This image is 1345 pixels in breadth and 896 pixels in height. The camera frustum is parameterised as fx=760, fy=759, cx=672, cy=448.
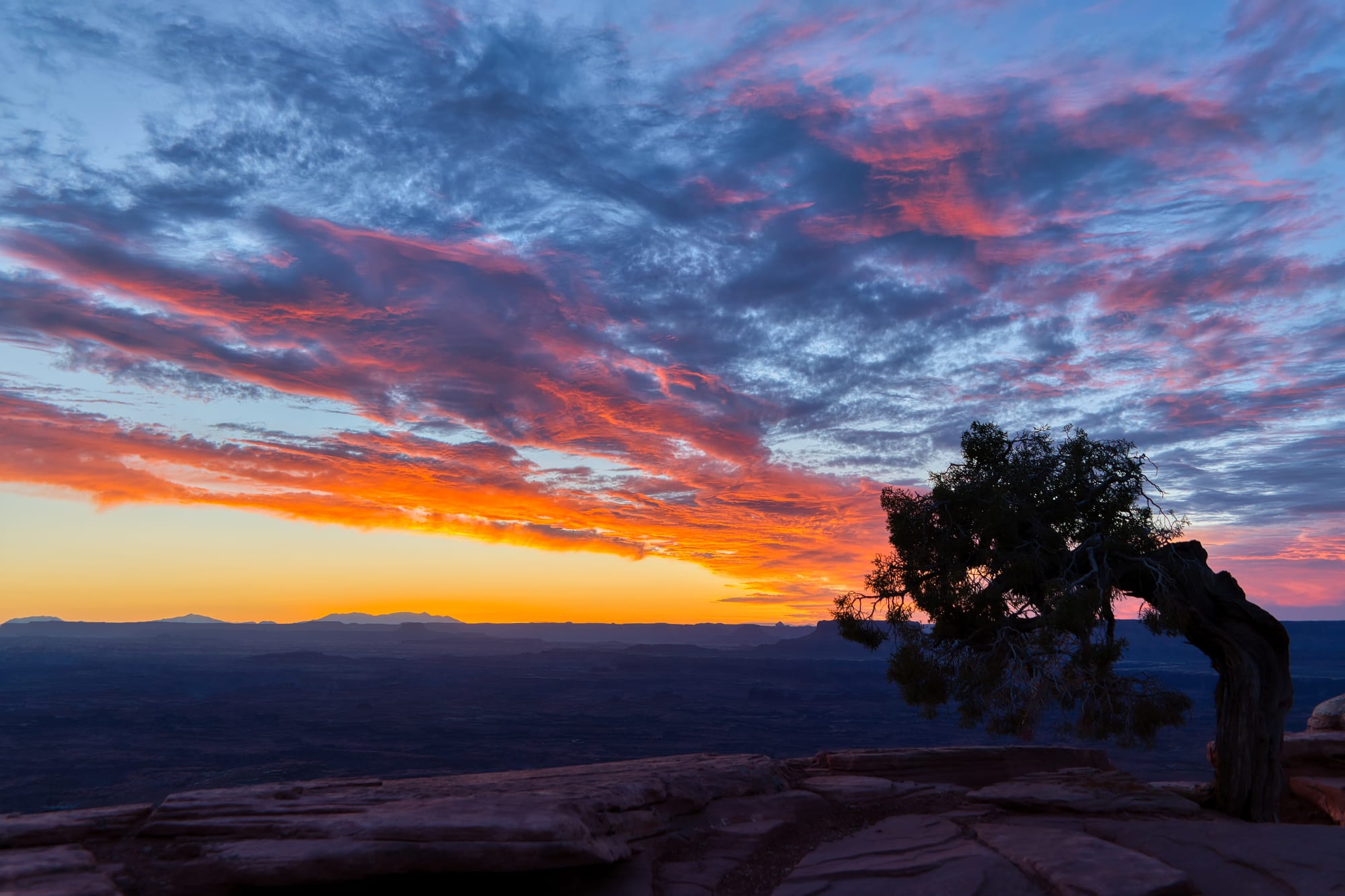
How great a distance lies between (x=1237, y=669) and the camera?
1409cm

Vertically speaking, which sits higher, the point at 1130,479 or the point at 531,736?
the point at 1130,479

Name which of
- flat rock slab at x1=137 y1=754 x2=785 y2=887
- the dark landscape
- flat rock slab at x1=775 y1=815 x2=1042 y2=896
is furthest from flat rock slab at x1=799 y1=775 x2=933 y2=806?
the dark landscape

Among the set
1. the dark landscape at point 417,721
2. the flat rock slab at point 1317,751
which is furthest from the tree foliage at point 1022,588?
the dark landscape at point 417,721

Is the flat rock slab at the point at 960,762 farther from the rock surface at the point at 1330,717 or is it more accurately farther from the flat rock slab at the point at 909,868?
the rock surface at the point at 1330,717

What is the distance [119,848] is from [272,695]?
130912mm

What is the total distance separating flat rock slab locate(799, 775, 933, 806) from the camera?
14.5 meters

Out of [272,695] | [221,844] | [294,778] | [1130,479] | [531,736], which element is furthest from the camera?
[272,695]

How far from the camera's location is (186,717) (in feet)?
317

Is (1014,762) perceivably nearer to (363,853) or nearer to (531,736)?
(363,853)

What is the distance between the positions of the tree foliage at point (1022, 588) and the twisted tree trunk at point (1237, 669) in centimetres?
54

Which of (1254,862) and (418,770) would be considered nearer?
(1254,862)

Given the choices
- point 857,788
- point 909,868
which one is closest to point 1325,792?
point 857,788

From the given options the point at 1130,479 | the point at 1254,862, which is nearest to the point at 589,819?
the point at 1254,862

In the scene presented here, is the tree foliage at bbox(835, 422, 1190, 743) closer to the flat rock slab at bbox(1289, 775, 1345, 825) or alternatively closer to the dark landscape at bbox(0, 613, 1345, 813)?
the flat rock slab at bbox(1289, 775, 1345, 825)
